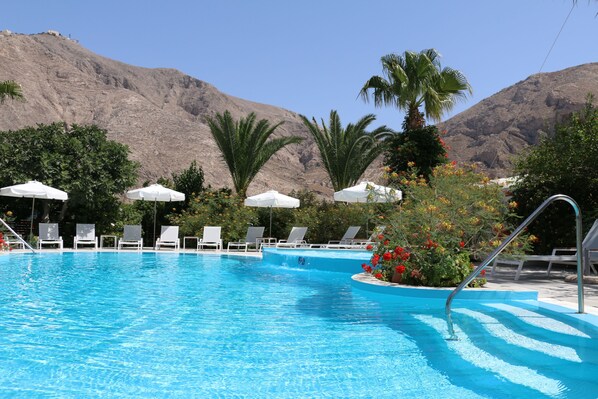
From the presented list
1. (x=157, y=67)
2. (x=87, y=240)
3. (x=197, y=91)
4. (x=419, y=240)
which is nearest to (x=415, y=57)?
(x=419, y=240)

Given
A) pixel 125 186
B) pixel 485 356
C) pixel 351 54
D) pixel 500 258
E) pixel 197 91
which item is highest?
pixel 197 91

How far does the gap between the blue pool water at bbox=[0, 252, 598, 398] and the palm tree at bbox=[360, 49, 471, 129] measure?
10.6 meters

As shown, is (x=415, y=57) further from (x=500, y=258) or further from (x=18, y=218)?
(x=18, y=218)

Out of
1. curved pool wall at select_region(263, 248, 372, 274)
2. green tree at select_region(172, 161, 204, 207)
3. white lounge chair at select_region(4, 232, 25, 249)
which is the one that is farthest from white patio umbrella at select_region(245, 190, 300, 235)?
white lounge chair at select_region(4, 232, 25, 249)

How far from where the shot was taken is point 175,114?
62.6m

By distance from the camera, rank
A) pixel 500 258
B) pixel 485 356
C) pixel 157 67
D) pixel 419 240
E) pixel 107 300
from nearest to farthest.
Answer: pixel 485 356
pixel 107 300
pixel 419 240
pixel 500 258
pixel 157 67

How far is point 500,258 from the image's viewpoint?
9.61 metres

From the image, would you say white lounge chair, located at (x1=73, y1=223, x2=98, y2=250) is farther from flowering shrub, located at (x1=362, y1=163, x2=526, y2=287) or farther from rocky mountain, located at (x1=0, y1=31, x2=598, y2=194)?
rocky mountain, located at (x1=0, y1=31, x2=598, y2=194)

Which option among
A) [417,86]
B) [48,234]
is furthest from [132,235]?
[417,86]

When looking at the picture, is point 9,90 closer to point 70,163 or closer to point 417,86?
point 70,163

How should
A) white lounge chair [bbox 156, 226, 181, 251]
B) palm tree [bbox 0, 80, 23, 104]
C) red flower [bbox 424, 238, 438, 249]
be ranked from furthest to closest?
white lounge chair [bbox 156, 226, 181, 251] → palm tree [bbox 0, 80, 23, 104] → red flower [bbox 424, 238, 438, 249]

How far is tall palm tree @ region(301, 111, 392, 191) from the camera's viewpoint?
22234mm

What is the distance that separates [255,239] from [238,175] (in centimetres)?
436

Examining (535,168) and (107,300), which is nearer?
(107,300)
